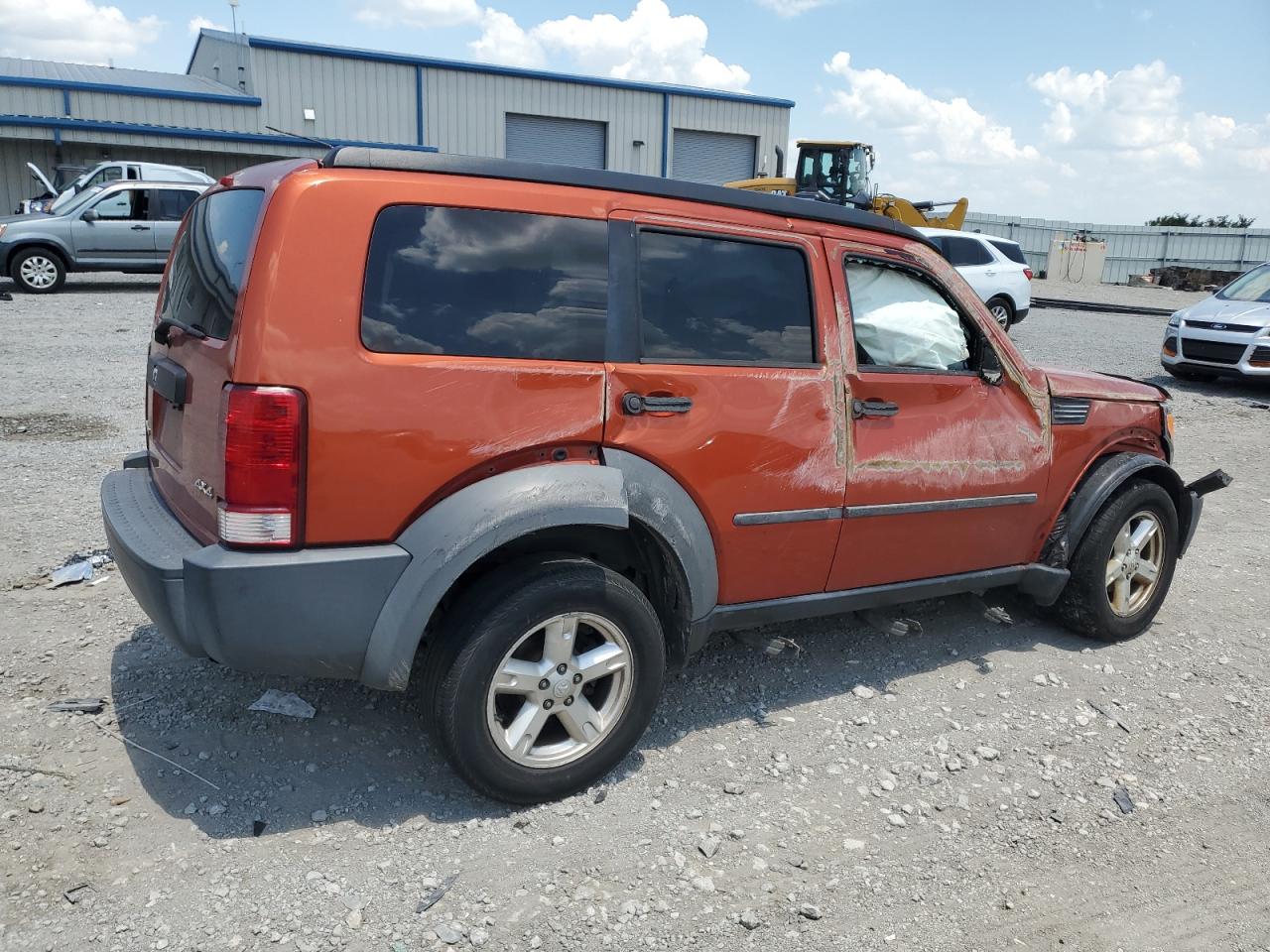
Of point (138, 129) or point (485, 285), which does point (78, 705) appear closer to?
point (485, 285)

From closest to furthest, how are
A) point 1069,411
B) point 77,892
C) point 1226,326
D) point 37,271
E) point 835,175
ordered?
point 77,892 → point 1069,411 → point 1226,326 → point 37,271 → point 835,175

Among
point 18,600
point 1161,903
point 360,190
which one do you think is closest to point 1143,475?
point 1161,903

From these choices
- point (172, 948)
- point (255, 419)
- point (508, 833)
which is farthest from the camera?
point (508, 833)

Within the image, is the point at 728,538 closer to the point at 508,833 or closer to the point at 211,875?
the point at 508,833

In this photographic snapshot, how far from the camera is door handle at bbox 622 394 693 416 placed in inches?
121

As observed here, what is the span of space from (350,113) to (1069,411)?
28.3m

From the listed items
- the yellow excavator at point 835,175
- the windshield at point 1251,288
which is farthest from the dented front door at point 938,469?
the yellow excavator at point 835,175

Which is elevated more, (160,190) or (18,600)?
(160,190)

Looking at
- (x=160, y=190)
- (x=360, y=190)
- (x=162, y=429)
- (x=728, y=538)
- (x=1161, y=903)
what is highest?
(x=160, y=190)

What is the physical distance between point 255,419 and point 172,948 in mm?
1369

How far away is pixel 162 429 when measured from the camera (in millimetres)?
3375

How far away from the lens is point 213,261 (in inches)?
121

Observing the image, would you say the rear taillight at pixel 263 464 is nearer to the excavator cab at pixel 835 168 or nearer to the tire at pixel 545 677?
the tire at pixel 545 677

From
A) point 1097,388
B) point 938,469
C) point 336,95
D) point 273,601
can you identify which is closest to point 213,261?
point 273,601
